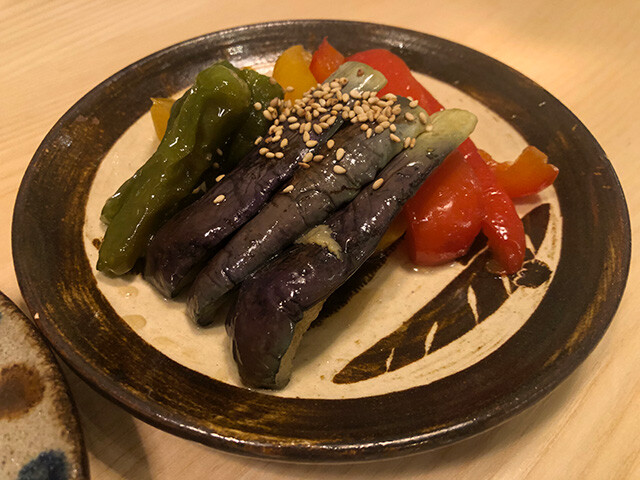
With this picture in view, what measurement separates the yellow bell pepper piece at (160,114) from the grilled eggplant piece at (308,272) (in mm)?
1018

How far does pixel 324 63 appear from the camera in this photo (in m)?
2.70

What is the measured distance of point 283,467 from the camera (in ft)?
6.14

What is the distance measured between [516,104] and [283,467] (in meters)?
2.09

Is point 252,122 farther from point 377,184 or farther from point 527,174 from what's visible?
point 527,174

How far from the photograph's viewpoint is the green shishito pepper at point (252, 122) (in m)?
2.26

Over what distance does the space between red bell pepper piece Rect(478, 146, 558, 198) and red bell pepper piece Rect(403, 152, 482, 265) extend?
258 millimetres

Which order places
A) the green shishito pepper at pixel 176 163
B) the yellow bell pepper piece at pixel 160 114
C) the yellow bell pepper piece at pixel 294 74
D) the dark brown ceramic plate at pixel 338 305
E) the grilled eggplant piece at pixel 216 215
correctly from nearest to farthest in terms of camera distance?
the dark brown ceramic plate at pixel 338 305 < the grilled eggplant piece at pixel 216 215 < the green shishito pepper at pixel 176 163 < the yellow bell pepper piece at pixel 160 114 < the yellow bell pepper piece at pixel 294 74

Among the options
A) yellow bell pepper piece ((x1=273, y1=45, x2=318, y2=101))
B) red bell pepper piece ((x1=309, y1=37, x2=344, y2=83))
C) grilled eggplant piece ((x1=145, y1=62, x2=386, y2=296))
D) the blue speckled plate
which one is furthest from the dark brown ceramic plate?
red bell pepper piece ((x1=309, y1=37, x2=344, y2=83))

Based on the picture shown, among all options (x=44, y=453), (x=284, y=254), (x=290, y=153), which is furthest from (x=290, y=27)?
(x=44, y=453)

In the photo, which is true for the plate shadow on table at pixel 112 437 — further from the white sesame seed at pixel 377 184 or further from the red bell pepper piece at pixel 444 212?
the red bell pepper piece at pixel 444 212

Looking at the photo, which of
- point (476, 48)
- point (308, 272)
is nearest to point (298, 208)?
point (308, 272)

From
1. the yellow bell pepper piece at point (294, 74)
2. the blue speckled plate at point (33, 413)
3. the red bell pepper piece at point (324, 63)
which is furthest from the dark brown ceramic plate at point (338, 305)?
the red bell pepper piece at point (324, 63)

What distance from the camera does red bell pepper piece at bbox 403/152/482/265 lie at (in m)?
2.20

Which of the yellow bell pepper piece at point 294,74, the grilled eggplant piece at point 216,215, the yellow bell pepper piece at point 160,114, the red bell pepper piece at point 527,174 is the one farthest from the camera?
the yellow bell pepper piece at point 294,74
